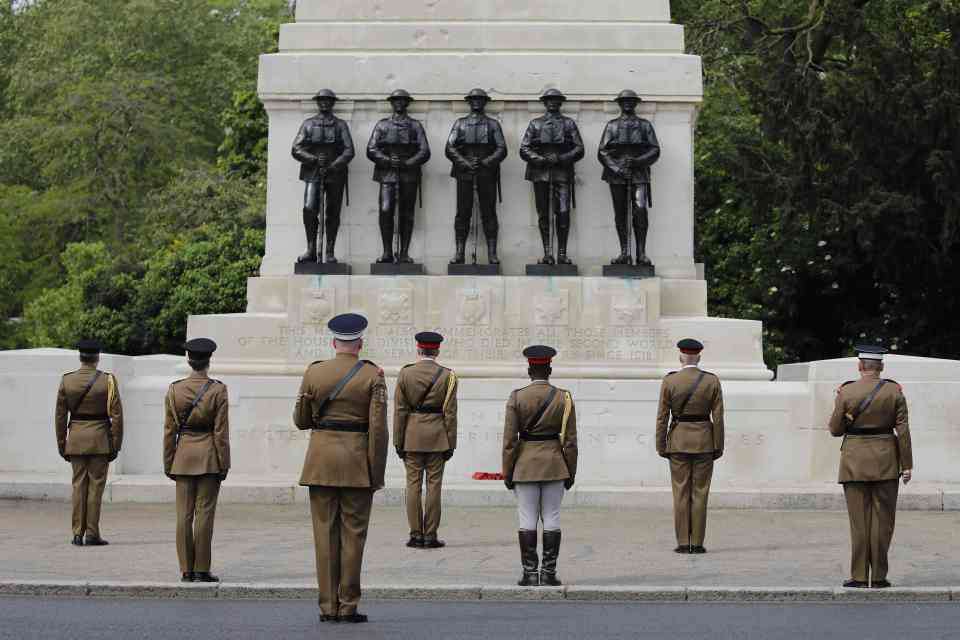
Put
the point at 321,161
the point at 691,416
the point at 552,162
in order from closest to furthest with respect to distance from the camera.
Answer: the point at 691,416
the point at 552,162
the point at 321,161

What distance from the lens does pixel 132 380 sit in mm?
20891

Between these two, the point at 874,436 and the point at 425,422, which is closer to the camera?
the point at 874,436

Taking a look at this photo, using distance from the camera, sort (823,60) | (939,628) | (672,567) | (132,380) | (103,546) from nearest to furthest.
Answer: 1. (939,628)
2. (672,567)
3. (103,546)
4. (132,380)
5. (823,60)

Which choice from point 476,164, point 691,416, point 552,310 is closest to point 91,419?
point 691,416

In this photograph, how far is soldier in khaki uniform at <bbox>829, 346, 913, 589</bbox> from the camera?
13.0 metres

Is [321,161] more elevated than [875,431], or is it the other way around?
[321,161]

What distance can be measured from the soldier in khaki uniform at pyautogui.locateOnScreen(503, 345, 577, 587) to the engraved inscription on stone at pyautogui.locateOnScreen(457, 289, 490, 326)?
819 cm

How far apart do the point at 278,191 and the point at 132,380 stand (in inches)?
139

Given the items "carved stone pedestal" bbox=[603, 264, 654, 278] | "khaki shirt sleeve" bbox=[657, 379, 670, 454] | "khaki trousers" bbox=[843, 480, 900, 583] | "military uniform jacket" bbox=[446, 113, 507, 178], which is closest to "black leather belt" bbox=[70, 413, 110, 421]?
"khaki shirt sleeve" bbox=[657, 379, 670, 454]

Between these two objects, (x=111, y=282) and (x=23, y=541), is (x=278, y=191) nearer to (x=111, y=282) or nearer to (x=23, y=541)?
(x=23, y=541)

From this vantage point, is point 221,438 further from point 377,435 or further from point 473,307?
point 473,307

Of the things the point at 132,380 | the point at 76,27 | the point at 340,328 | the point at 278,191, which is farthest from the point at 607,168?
the point at 76,27

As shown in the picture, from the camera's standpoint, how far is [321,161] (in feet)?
70.8

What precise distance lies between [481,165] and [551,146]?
93 centimetres
